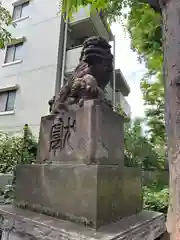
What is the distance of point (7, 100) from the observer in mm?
8539

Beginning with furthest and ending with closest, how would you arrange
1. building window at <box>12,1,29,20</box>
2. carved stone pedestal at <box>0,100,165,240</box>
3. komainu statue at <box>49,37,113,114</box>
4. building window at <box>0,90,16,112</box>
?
building window at <box>12,1,29,20</box>, building window at <box>0,90,16,112</box>, komainu statue at <box>49,37,113,114</box>, carved stone pedestal at <box>0,100,165,240</box>

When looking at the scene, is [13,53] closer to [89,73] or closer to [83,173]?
[89,73]

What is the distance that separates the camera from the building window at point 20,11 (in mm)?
9609

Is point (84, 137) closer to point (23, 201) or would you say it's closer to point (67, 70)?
point (23, 201)

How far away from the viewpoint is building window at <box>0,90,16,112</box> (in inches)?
332

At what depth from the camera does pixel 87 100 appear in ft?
5.76

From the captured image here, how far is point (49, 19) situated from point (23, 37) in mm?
1604

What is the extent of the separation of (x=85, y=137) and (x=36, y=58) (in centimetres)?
778

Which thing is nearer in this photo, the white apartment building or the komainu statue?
the komainu statue

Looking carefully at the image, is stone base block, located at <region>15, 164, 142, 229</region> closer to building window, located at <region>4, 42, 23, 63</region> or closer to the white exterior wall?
the white exterior wall

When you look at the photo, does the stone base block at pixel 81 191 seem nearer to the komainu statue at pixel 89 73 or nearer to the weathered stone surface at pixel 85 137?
the weathered stone surface at pixel 85 137

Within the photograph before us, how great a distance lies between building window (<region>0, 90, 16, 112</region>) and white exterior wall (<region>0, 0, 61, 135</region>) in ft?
1.15

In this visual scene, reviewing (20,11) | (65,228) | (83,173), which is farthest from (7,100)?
(65,228)

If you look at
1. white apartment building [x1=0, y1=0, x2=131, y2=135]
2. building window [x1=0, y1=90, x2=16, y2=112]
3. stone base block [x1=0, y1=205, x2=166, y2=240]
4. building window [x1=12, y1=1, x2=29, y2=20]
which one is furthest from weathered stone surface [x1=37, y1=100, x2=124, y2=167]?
building window [x1=12, y1=1, x2=29, y2=20]
